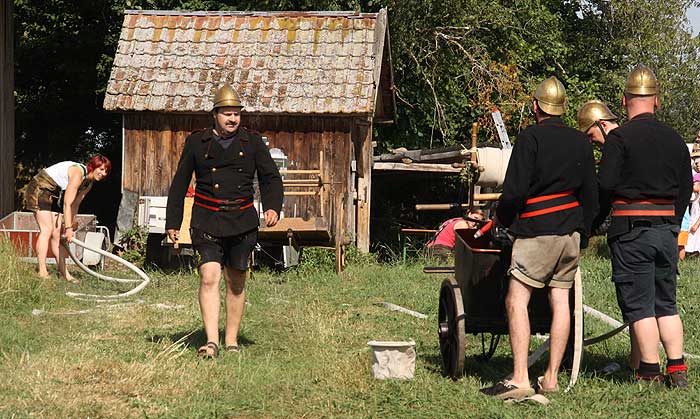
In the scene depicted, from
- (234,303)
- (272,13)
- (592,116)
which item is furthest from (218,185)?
(272,13)

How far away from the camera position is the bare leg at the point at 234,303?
793 centimetres

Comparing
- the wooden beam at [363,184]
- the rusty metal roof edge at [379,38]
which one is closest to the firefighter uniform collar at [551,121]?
the rusty metal roof edge at [379,38]

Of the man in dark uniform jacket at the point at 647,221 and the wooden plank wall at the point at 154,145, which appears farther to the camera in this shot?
the wooden plank wall at the point at 154,145

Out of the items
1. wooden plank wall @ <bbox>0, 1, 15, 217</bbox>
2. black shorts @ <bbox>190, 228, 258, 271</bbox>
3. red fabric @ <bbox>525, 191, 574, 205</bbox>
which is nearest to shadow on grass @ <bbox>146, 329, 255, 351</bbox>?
black shorts @ <bbox>190, 228, 258, 271</bbox>

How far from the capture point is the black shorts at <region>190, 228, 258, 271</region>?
7.84 metres

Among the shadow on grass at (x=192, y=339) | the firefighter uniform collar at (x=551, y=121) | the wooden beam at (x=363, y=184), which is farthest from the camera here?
the wooden beam at (x=363, y=184)

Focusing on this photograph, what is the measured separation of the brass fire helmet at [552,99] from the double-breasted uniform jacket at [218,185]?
2.48 meters

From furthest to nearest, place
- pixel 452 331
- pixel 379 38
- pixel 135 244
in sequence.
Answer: pixel 379 38 → pixel 135 244 → pixel 452 331

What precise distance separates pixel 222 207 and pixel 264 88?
33.2ft

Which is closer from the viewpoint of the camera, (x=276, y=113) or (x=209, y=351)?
(x=209, y=351)

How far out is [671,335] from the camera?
6.68 meters

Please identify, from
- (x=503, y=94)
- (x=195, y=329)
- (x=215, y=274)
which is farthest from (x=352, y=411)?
(x=503, y=94)

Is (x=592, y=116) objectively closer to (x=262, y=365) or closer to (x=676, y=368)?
(x=676, y=368)

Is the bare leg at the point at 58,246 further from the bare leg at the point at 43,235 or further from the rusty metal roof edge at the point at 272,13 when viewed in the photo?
the rusty metal roof edge at the point at 272,13
